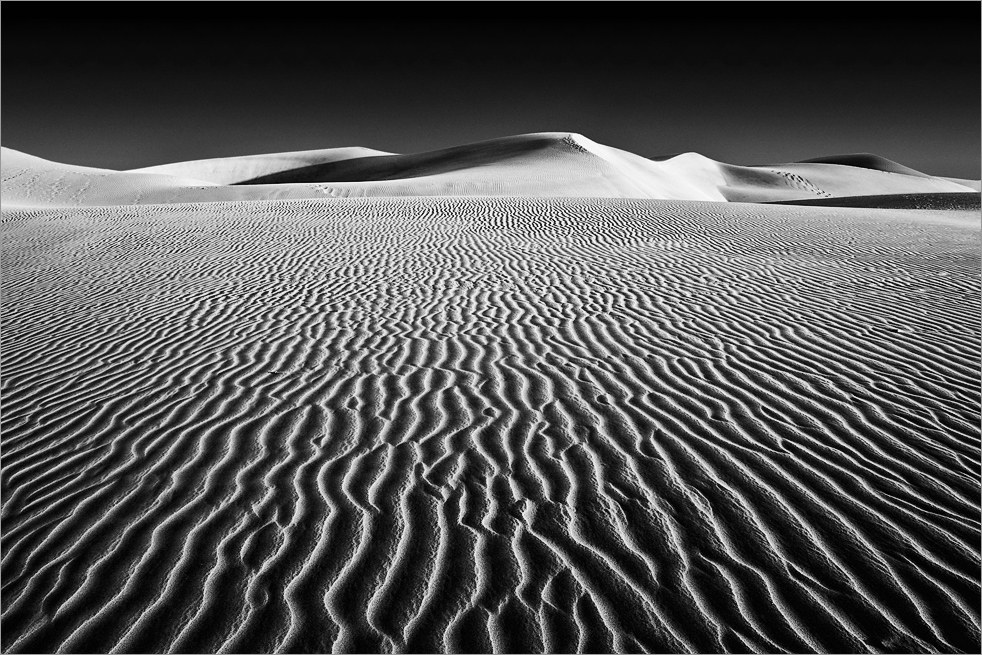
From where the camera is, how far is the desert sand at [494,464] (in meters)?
2.54

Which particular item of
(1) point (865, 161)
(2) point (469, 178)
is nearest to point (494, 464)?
(2) point (469, 178)

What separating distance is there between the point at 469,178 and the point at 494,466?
40.3 metres

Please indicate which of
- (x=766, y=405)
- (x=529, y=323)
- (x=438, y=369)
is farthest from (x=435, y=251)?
(x=766, y=405)

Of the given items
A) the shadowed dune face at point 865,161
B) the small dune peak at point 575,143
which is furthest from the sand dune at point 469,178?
the shadowed dune face at point 865,161

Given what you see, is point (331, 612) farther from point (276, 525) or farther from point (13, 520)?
point (13, 520)

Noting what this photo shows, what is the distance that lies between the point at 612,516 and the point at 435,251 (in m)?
10.2

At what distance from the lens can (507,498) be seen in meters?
3.37

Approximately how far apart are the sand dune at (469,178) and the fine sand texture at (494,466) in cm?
2698

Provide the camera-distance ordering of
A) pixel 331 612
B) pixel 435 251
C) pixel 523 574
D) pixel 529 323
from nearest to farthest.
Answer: pixel 331 612
pixel 523 574
pixel 529 323
pixel 435 251

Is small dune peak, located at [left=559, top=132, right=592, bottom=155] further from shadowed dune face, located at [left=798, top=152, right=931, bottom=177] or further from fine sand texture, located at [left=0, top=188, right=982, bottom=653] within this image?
shadowed dune face, located at [left=798, top=152, right=931, bottom=177]

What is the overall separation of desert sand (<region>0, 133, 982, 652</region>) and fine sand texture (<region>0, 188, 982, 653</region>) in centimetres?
2

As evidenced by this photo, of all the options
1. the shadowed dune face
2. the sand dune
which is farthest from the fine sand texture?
the shadowed dune face

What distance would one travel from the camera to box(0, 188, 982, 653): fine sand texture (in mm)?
2533

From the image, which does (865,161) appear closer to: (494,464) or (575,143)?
(575,143)
